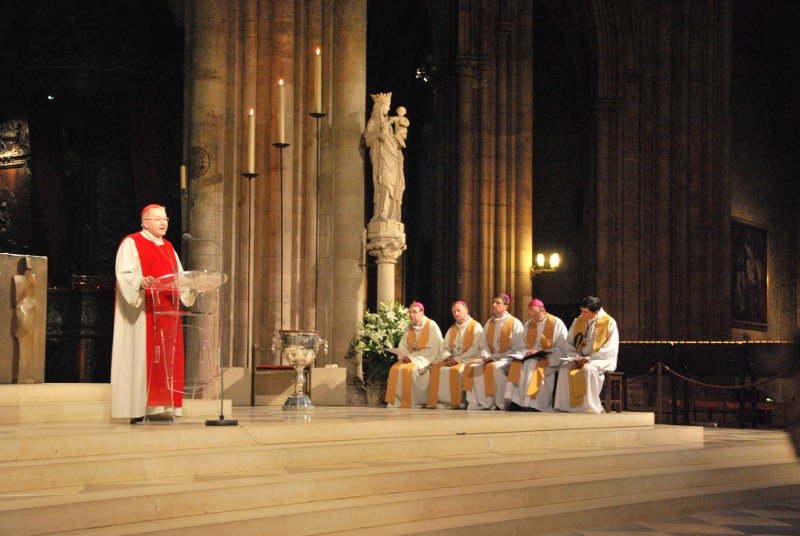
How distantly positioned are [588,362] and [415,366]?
2.24 meters

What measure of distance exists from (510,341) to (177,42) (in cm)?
678

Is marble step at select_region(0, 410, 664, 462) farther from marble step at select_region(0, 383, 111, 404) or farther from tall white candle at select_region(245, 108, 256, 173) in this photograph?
tall white candle at select_region(245, 108, 256, 173)

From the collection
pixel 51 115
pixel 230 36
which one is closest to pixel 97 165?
pixel 51 115

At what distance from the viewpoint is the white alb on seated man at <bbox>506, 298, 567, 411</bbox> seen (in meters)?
13.5

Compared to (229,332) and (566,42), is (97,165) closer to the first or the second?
(229,332)

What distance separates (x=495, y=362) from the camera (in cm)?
1387

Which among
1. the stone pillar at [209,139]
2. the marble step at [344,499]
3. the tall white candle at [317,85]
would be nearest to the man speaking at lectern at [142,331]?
the marble step at [344,499]

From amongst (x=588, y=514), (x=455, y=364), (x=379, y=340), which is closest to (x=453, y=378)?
(x=455, y=364)

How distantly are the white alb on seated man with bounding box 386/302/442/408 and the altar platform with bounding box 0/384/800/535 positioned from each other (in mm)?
2501

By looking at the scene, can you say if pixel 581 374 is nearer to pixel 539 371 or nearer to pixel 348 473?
pixel 539 371

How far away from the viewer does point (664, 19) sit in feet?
Answer: 85.4

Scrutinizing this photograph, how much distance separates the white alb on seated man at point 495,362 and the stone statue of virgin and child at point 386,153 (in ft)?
7.15

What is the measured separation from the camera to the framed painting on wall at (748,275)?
3031 centimetres

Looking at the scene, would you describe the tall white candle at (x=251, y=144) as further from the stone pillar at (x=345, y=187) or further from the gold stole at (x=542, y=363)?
the gold stole at (x=542, y=363)
